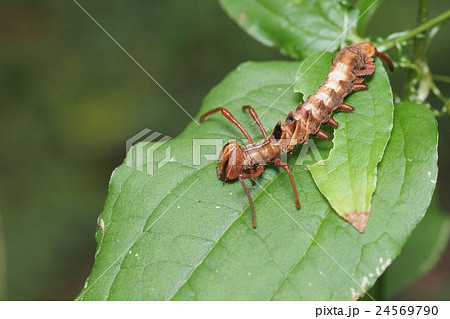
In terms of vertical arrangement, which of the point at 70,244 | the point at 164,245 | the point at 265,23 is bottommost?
the point at 70,244

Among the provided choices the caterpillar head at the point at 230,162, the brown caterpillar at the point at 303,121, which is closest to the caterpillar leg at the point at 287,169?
the brown caterpillar at the point at 303,121

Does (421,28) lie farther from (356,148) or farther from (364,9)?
(356,148)

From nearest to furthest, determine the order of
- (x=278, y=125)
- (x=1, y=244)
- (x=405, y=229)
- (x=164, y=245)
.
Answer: (x=405, y=229) → (x=164, y=245) → (x=278, y=125) → (x=1, y=244)

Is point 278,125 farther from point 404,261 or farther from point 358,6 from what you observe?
point 404,261

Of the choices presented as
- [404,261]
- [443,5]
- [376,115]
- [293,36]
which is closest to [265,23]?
[293,36]

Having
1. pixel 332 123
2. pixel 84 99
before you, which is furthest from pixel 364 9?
pixel 84 99

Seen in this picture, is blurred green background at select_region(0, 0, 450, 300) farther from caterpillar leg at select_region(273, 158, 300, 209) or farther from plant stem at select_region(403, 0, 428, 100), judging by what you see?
caterpillar leg at select_region(273, 158, 300, 209)

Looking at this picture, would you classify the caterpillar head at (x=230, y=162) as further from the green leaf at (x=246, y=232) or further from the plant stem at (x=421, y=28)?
the plant stem at (x=421, y=28)
